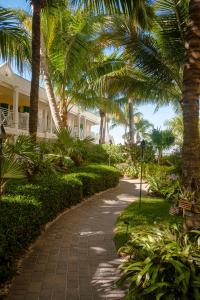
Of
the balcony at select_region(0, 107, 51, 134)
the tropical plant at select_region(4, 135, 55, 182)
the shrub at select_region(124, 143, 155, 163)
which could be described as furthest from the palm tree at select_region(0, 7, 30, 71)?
the shrub at select_region(124, 143, 155, 163)

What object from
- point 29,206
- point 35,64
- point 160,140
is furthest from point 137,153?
point 29,206

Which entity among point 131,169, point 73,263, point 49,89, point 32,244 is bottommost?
point 73,263

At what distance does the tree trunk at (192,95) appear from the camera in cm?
668

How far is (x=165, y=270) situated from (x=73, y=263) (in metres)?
2.45

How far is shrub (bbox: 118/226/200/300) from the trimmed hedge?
1.73 metres


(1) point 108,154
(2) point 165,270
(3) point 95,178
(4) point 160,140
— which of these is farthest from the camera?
(1) point 108,154

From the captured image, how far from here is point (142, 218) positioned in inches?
328

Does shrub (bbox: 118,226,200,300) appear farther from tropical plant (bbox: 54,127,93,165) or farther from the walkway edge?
tropical plant (bbox: 54,127,93,165)

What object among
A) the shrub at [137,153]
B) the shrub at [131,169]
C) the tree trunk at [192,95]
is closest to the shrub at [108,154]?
the shrub at [137,153]

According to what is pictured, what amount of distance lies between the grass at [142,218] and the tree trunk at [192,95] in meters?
1.36

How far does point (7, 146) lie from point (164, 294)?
464cm

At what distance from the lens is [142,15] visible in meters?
9.58

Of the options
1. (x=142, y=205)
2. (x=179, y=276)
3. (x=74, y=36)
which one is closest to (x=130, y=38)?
(x=74, y=36)

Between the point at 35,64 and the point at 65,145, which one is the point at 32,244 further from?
the point at 65,145
